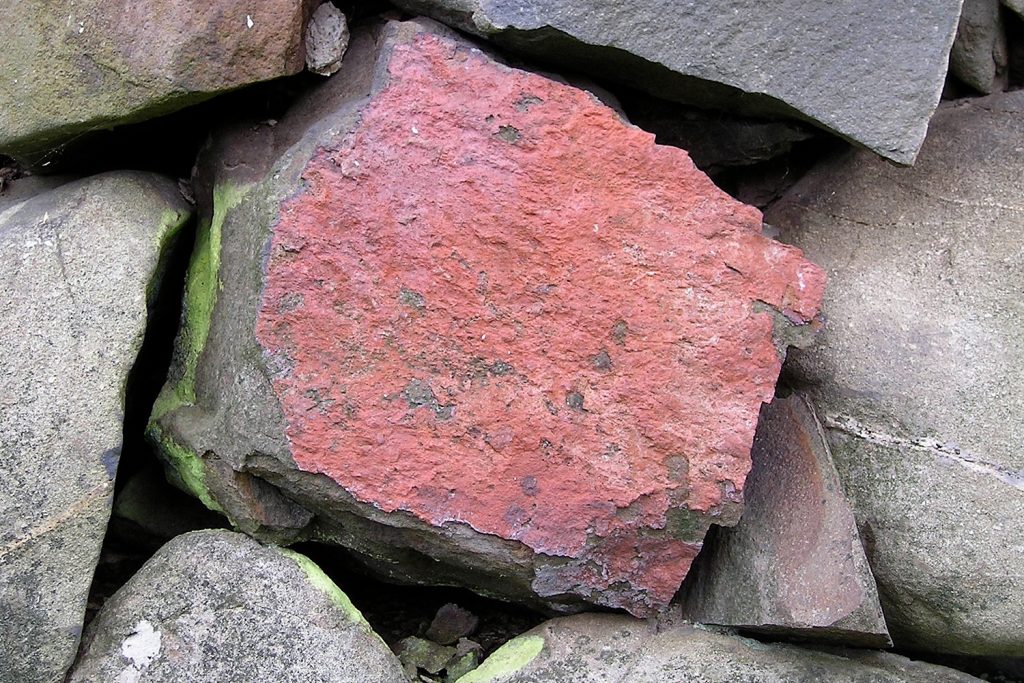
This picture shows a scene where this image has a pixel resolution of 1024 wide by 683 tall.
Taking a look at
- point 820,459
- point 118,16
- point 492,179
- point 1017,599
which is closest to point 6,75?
point 118,16

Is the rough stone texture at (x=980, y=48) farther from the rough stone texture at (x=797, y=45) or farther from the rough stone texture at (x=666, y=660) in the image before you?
the rough stone texture at (x=666, y=660)

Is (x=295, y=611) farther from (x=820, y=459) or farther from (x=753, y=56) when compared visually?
(x=753, y=56)

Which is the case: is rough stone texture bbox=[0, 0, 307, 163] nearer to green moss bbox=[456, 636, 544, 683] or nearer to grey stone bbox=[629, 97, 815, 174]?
grey stone bbox=[629, 97, 815, 174]

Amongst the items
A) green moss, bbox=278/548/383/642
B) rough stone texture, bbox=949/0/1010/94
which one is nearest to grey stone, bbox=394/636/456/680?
green moss, bbox=278/548/383/642

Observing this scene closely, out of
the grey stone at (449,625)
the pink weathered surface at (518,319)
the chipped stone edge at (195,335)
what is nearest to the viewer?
the pink weathered surface at (518,319)

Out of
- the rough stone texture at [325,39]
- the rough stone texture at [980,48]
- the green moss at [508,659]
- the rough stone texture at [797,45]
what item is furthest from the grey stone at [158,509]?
the rough stone texture at [980,48]

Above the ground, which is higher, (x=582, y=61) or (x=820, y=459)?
(x=582, y=61)
